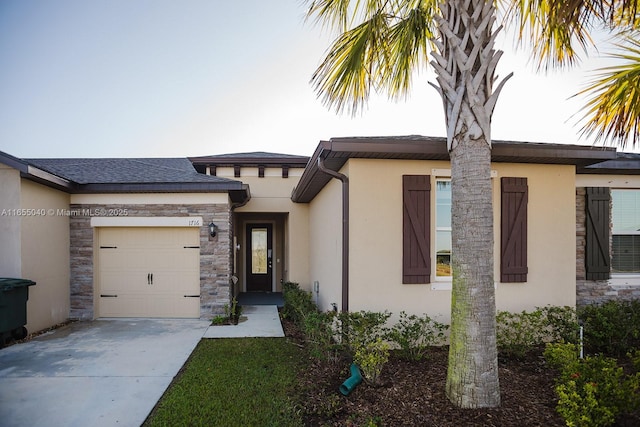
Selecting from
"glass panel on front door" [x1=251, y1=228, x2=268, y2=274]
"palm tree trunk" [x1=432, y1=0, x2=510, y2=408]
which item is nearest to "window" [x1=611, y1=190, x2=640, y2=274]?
"palm tree trunk" [x1=432, y1=0, x2=510, y2=408]

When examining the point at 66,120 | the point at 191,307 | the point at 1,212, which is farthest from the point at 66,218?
the point at 66,120

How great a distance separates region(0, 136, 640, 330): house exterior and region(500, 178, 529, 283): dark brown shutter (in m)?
0.02

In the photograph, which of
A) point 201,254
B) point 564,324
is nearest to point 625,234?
point 564,324

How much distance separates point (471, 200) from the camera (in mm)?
3629

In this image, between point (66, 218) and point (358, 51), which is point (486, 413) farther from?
point (66, 218)

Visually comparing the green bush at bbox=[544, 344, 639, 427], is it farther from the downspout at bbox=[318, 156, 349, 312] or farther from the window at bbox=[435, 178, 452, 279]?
the downspout at bbox=[318, 156, 349, 312]

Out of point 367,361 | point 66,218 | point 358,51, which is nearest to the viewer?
point 367,361

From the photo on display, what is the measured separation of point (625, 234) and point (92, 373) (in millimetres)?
10092

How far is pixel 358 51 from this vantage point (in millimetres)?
4699

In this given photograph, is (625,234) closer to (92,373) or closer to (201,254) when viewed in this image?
(201,254)

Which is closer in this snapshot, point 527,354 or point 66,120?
point 527,354

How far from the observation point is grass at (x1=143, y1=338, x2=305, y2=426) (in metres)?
3.81

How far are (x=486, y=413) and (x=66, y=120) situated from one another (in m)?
13.3

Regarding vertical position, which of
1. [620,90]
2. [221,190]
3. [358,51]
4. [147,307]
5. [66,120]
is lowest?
[147,307]
